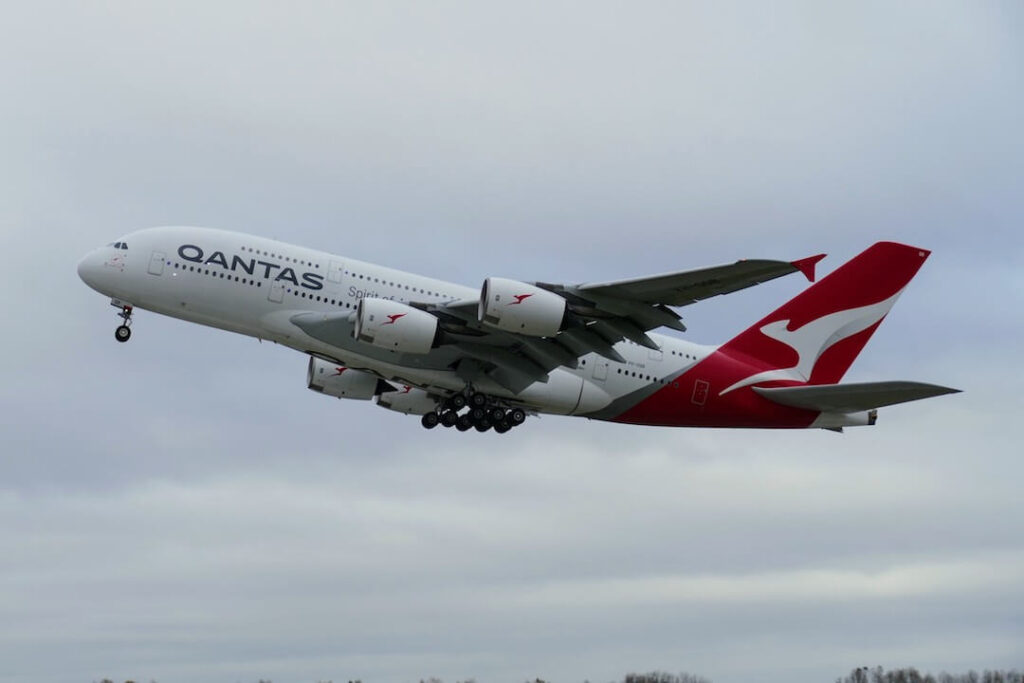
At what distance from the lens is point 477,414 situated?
43.0m

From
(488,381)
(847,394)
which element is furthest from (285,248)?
(847,394)

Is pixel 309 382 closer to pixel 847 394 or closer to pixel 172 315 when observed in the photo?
pixel 172 315

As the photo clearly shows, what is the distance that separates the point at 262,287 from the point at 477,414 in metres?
7.77

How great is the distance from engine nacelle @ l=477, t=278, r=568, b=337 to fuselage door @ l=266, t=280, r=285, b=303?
6401 mm

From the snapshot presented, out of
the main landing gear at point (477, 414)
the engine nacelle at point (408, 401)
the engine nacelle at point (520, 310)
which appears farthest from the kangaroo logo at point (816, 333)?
the engine nacelle at point (408, 401)

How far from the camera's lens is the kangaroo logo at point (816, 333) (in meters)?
46.3

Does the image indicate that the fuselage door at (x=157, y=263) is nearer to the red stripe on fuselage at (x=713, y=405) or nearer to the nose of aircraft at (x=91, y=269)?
the nose of aircraft at (x=91, y=269)

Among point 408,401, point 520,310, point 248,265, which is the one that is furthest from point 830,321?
point 248,265

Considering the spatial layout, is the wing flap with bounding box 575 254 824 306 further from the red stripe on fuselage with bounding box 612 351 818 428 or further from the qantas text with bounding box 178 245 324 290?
the qantas text with bounding box 178 245 324 290

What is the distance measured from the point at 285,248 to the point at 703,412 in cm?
Answer: 1423

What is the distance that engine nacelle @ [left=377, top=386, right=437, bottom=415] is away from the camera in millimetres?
47438

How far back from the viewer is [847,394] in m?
43.0

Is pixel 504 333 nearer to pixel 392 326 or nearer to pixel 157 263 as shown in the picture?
pixel 392 326


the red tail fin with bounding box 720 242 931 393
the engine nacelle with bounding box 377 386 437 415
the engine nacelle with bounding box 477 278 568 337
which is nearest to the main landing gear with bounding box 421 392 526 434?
the engine nacelle with bounding box 377 386 437 415
